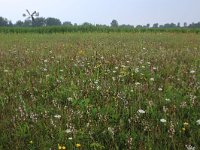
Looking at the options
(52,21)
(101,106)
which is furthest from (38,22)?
(101,106)

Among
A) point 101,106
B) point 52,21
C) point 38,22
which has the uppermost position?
point 101,106

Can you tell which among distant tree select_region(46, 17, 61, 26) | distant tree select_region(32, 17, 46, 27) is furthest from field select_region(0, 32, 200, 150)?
distant tree select_region(46, 17, 61, 26)

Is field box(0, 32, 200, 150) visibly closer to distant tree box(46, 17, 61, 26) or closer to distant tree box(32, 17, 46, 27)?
distant tree box(32, 17, 46, 27)

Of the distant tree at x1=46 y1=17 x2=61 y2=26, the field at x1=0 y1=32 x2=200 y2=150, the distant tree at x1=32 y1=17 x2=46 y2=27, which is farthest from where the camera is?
the distant tree at x1=46 y1=17 x2=61 y2=26

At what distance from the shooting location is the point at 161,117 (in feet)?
16.7

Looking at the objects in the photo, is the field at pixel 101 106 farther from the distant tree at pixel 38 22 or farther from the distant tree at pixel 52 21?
the distant tree at pixel 52 21

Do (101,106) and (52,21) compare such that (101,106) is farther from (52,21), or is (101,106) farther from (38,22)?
(52,21)

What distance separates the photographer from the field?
4566mm

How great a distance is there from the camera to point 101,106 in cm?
572

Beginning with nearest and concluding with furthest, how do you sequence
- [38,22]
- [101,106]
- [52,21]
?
[101,106]
[38,22]
[52,21]

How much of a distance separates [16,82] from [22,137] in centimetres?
284

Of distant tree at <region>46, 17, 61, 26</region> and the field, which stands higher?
the field

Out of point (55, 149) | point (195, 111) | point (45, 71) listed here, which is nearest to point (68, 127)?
point (55, 149)

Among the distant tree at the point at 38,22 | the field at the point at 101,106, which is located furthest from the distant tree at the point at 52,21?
the field at the point at 101,106
